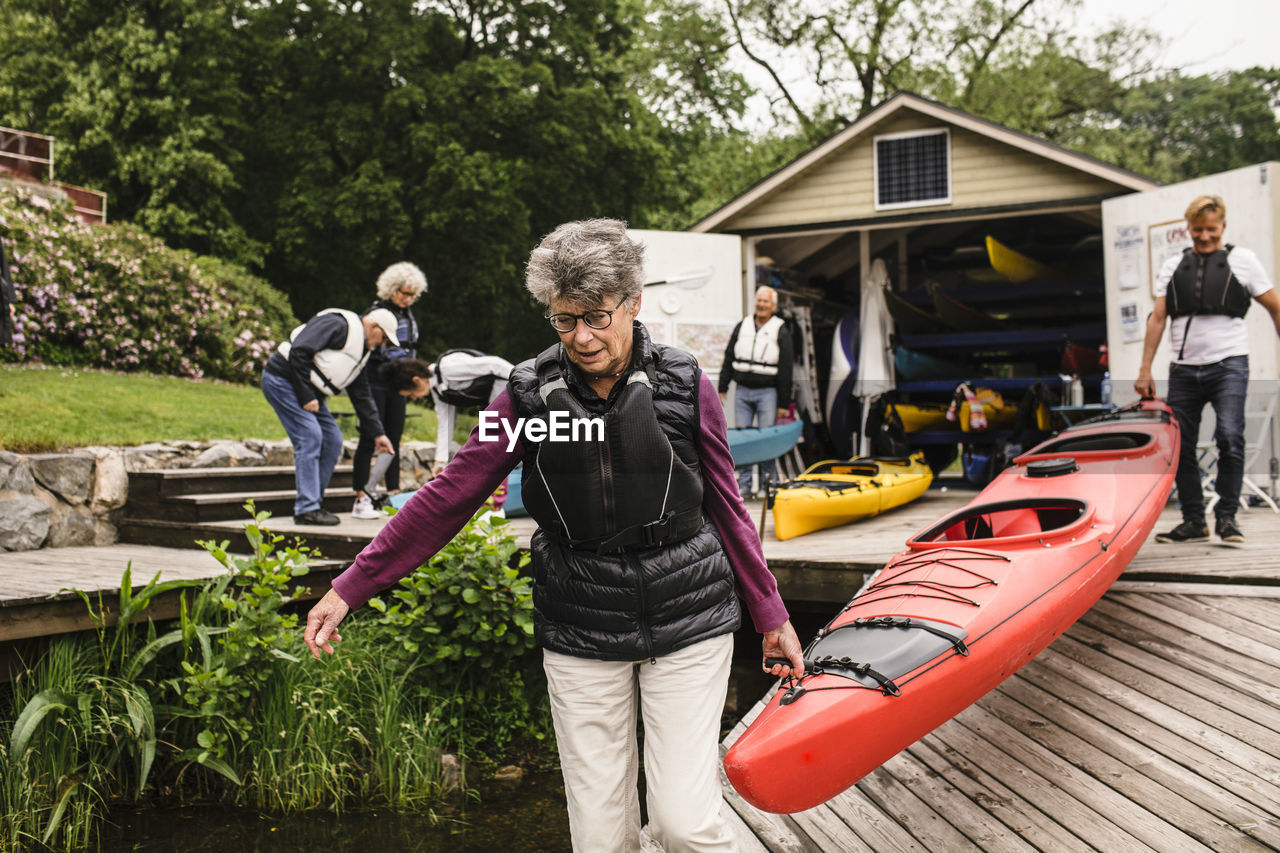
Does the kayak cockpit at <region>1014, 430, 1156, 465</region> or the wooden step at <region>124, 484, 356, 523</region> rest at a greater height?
the kayak cockpit at <region>1014, 430, 1156, 465</region>

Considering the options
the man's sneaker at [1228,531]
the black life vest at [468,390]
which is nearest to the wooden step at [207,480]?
the black life vest at [468,390]

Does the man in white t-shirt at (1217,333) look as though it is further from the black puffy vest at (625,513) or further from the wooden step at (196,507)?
the wooden step at (196,507)

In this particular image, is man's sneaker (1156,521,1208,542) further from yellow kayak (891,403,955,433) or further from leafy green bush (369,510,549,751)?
yellow kayak (891,403,955,433)

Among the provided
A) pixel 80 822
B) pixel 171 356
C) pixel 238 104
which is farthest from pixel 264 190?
A: pixel 80 822

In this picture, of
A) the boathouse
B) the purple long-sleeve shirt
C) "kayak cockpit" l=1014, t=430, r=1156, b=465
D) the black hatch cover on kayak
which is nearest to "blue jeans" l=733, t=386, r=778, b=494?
the boathouse

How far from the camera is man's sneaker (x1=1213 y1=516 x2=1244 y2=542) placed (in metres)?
4.98

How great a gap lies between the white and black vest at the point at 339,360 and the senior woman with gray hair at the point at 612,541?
4.11m

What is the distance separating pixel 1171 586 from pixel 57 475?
6088mm

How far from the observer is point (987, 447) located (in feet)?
33.8

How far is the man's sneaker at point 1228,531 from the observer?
4.98 m

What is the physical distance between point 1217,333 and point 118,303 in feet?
30.5

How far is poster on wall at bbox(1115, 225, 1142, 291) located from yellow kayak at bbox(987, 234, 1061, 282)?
1444 millimetres

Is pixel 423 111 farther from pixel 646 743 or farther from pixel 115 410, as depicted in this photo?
pixel 646 743

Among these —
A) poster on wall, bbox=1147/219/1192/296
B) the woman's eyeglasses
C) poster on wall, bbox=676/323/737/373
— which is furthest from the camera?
poster on wall, bbox=676/323/737/373
